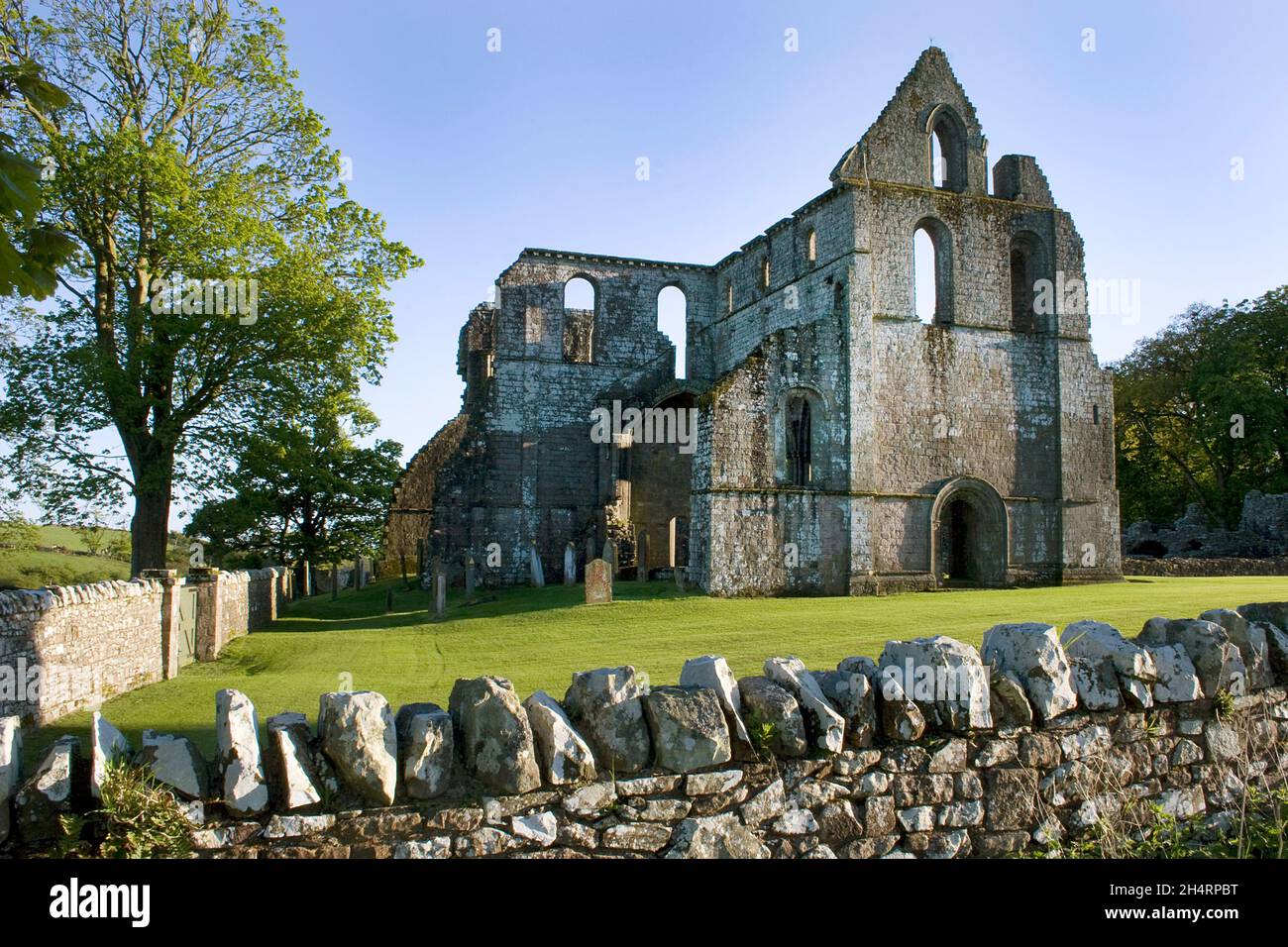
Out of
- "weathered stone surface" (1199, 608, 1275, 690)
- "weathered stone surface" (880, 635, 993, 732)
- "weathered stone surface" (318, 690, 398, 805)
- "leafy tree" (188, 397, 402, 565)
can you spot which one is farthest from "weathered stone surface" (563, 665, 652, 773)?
"leafy tree" (188, 397, 402, 565)

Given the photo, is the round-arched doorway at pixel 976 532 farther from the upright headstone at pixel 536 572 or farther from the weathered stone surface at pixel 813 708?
the weathered stone surface at pixel 813 708

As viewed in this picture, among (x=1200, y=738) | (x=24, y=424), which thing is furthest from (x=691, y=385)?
(x=1200, y=738)

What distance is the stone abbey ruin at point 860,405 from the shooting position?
21.2 metres

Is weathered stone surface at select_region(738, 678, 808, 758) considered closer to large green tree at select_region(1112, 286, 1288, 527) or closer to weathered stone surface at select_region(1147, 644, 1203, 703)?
weathered stone surface at select_region(1147, 644, 1203, 703)

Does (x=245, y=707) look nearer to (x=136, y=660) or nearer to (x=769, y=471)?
(x=136, y=660)

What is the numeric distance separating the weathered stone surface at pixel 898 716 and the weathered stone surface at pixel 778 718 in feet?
1.72

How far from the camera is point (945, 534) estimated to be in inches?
1038

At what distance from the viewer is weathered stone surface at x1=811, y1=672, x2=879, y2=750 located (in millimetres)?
5215

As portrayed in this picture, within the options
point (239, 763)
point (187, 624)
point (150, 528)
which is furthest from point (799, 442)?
point (239, 763)

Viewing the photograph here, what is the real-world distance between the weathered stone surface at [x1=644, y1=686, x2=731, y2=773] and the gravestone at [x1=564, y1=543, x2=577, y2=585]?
2147 cm

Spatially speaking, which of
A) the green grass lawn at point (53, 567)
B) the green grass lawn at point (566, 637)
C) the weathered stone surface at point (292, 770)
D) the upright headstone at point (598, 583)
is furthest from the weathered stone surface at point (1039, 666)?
the green grass lawn at point (53, 567)

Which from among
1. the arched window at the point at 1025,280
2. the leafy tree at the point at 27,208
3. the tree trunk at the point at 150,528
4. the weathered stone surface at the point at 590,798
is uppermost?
the arched window at the point at 1025,280
